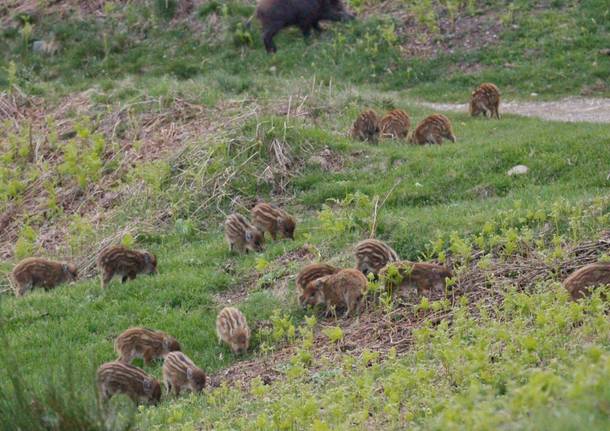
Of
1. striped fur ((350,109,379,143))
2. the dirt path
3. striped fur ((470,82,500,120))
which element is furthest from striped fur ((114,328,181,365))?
the dirt path

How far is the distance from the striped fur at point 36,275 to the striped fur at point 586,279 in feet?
22.2

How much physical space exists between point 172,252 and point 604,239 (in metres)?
5.84

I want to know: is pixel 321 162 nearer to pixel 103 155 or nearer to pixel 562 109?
pixel 103 155

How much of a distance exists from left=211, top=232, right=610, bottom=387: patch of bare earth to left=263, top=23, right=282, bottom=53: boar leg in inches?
539

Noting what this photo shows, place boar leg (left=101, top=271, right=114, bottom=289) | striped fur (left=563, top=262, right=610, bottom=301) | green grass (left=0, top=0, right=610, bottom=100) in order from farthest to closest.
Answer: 1. green grass (left=0, top=0, right=610, bottom=100)
2. boar leg (left=101, top=271, right=114, bottom=289)
3. striped fur (left=563, top=262, right=610, bottom=301)

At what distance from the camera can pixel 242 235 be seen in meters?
14.2

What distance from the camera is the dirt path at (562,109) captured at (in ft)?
62.3

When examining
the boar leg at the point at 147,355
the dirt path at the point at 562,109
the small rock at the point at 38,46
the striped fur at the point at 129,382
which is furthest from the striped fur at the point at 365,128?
the small rock at the point at 38,46

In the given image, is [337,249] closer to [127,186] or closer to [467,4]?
[127,186]

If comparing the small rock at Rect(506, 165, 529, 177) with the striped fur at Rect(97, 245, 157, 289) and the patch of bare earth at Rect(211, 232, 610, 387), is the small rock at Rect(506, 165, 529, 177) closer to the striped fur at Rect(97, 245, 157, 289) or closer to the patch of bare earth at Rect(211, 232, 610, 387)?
the patch of bare earth at Rect(211, 232, 610, 387)

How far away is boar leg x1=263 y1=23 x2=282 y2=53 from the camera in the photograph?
24.6 meters

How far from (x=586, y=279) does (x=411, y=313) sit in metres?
1.90

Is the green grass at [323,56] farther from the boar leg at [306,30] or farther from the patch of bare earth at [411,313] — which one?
the patch of bare earth at [411,313]

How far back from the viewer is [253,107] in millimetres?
18219
